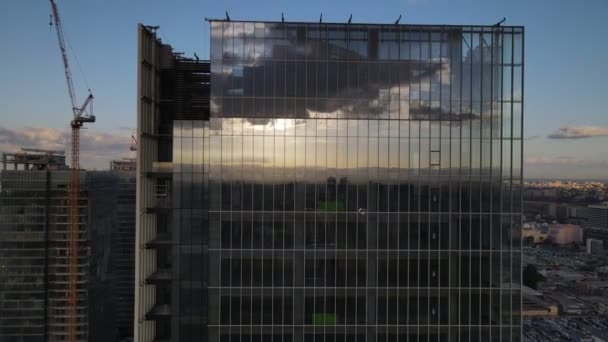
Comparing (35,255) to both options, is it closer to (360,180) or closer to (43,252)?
(43,252)

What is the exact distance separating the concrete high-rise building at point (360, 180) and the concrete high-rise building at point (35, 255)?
78182mm

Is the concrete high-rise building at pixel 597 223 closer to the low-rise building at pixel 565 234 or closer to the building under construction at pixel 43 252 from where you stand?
the low-rise building at pixel 565 234

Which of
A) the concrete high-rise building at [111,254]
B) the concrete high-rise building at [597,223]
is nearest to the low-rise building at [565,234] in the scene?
the concrete high-rise building at [597,223]

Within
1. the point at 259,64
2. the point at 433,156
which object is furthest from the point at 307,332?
the point at 259,64

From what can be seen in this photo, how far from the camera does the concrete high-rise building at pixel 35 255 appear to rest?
89000 millimetres

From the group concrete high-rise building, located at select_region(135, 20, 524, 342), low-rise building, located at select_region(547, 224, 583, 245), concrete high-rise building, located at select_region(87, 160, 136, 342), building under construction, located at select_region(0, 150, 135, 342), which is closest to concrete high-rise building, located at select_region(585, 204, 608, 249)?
low-rise building, located at select_region(547, 224, 583, 245)

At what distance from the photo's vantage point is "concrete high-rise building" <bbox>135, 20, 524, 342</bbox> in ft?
98.0

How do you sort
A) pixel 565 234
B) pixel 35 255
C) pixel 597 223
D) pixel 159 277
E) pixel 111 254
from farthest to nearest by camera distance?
pixel 565 234, pixel 597 223, pixel 111 254, pixel 35 255, pixel 159 277

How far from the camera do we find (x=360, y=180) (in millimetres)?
29984

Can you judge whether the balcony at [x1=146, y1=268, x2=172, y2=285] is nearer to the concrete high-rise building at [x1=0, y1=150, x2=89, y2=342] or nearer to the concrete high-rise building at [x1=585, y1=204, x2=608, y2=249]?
the concrete high-rise building at [x1=0, y1=150, x2=89, y2=342]

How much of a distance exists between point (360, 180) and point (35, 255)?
302 ft

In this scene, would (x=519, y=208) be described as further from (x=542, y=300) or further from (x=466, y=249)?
(x=542, y=300)

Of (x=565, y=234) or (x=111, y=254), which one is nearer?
(x=111, y=254)

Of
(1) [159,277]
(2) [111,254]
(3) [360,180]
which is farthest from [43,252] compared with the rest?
(3) [360,180]
